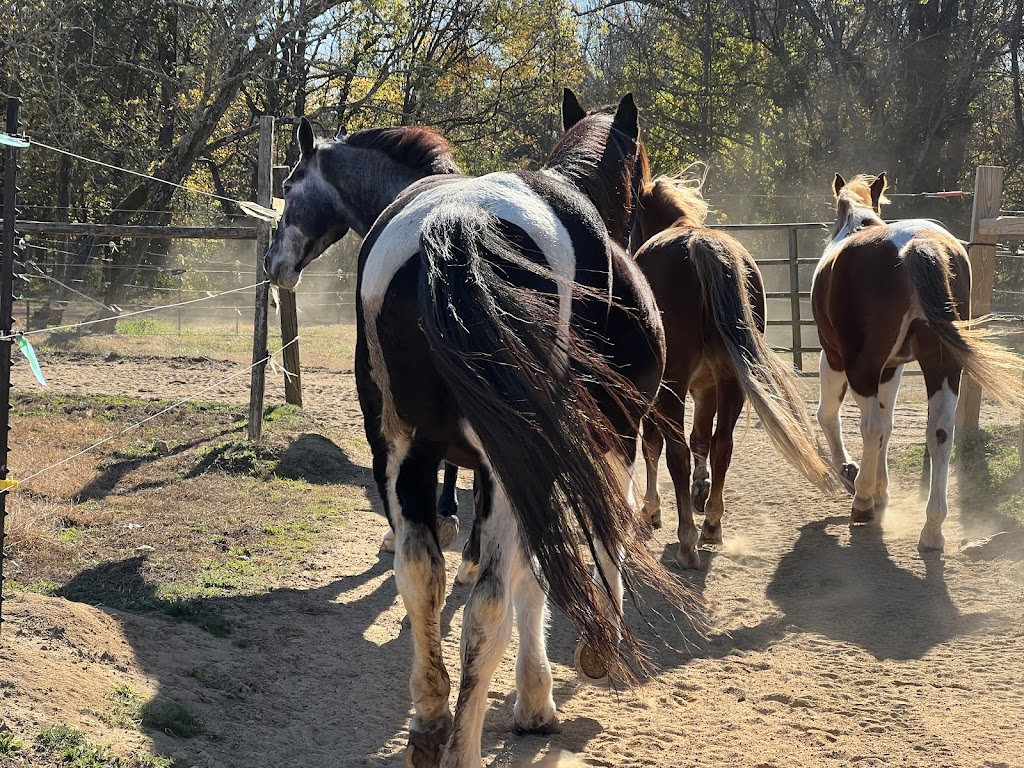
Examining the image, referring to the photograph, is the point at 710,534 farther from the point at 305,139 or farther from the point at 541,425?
the point at 541,425

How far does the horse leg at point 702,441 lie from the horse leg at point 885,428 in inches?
48.6

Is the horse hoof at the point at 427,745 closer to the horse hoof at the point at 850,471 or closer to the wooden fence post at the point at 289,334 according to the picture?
the horse hoof at the point at 850,471

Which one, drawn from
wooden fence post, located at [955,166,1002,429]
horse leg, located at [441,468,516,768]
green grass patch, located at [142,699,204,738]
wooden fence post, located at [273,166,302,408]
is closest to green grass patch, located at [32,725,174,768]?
green grass patch, located at [142,699,204,738]

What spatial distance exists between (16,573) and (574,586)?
10.1 feet

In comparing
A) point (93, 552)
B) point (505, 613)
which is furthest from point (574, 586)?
point (93, 552)

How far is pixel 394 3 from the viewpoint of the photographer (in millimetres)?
20734

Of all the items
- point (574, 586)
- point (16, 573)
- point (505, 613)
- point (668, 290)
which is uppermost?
point (668, 290)

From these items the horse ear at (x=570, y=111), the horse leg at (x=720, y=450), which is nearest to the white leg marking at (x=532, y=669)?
the horse ear at (x=570, y=111)

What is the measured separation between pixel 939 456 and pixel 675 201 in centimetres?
226

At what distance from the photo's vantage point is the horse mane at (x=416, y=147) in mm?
4461

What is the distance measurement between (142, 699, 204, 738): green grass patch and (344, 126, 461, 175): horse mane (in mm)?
2543

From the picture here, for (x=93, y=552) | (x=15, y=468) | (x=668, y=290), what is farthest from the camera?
(x=15, y=468)

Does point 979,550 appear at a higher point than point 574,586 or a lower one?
lower

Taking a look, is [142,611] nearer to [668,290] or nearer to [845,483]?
[668,290]
